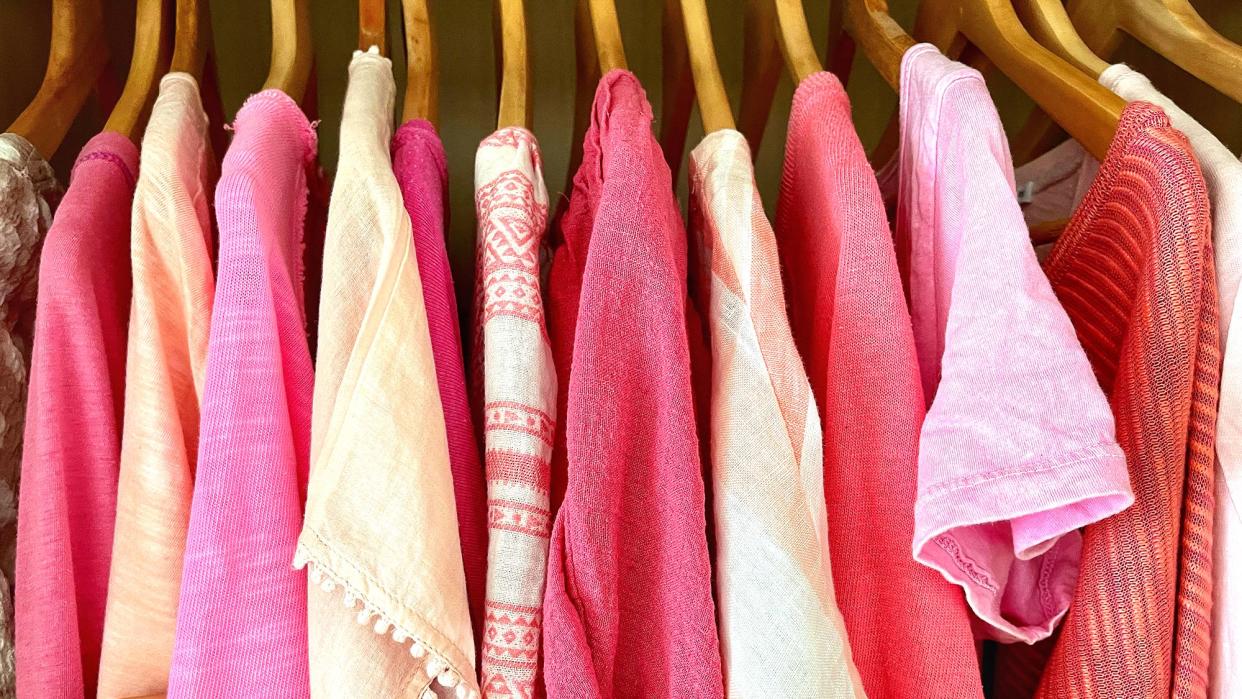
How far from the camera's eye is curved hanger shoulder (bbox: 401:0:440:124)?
0.56m

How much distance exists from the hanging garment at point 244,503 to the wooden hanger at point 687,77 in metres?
0.27

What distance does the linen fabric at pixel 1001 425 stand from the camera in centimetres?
37

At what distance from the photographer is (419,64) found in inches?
22.6

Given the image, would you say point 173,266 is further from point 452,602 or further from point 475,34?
point 475,34

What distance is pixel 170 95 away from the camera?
1.62 ft

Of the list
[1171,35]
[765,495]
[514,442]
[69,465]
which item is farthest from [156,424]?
[1171,35]

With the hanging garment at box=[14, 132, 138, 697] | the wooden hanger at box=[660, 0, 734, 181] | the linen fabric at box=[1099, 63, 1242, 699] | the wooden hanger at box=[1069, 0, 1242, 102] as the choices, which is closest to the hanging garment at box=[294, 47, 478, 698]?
the hanging garment at box=[14, 132, 138, 697]

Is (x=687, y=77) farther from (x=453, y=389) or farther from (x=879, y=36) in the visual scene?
(x=453, y=389)

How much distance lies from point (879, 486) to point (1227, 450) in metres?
0.15

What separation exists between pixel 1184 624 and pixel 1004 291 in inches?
6.7

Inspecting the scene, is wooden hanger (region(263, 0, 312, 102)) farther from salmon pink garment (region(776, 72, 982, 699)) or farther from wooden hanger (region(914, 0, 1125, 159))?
wooden hanger (region(914, 0, 1125, 159))

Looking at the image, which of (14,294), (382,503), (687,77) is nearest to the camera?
(382,503)

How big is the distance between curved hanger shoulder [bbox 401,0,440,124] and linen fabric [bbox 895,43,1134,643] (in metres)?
0.31

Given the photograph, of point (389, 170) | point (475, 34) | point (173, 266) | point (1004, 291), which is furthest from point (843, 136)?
point (475, 34)
